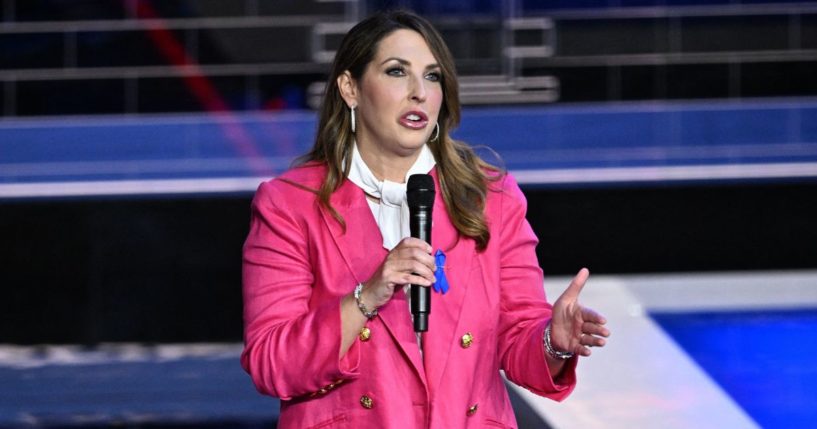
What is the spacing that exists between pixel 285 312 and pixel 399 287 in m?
0.17

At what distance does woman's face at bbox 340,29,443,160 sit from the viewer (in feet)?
5.95

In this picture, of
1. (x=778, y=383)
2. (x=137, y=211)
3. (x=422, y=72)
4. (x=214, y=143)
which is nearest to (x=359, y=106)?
(x=422, y=72)

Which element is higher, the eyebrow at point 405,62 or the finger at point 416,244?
the eyebrow at point 405,62

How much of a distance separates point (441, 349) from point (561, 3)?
21.8 feet

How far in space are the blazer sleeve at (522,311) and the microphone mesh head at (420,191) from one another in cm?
18

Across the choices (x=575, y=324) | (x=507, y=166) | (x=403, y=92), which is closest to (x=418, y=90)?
(x=403, y=92)

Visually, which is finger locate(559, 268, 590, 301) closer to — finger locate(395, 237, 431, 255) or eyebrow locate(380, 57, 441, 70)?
finger locate(395, 237, 431, 255)

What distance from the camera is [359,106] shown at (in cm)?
189

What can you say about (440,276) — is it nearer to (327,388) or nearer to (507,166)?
(327,388)

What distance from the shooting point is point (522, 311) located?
1820 millimetres

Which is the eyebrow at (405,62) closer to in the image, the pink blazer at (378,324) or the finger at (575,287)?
the pink blazer at (378,324)

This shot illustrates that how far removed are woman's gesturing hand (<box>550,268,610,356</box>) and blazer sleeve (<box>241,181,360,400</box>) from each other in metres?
0.25

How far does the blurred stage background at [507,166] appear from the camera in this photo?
3.98 metres

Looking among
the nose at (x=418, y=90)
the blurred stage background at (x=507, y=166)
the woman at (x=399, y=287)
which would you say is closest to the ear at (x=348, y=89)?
→ the woman at (x=399, y=287)
